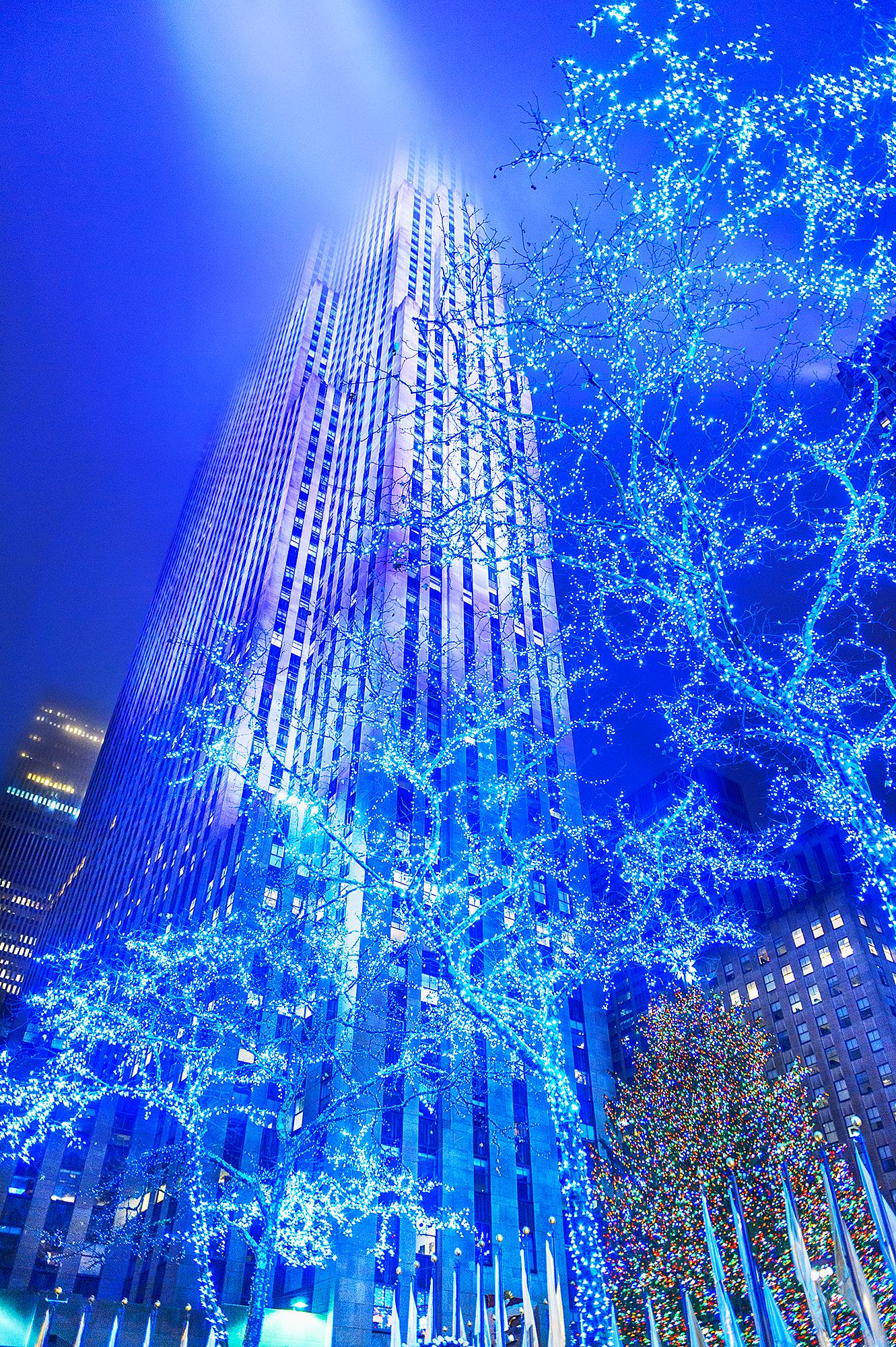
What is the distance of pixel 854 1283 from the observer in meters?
5.16

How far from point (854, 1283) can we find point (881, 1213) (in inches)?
18.6

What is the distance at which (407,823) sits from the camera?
34.3m

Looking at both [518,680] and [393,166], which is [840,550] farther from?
[393,166]

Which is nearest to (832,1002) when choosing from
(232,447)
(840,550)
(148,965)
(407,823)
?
(407,823)

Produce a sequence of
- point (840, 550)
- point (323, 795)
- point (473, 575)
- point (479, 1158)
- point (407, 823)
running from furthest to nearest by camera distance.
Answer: point (473, 575), point (323, 795), point (407, 823), point (479, 1158), point (840, 550)

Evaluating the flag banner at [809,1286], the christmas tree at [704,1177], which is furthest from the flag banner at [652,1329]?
the christmas tree at [704,1177]

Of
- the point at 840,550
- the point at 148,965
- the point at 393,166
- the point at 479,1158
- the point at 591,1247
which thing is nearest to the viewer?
the point at 840,550

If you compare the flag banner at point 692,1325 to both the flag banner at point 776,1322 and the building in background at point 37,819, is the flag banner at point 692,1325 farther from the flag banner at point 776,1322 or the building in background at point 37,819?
the building in background at point 37,819

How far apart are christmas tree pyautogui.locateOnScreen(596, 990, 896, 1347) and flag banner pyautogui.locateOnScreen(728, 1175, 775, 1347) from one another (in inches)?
590

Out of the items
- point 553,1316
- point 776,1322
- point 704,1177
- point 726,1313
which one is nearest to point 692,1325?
point 726,1313

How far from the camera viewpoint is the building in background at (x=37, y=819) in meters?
118

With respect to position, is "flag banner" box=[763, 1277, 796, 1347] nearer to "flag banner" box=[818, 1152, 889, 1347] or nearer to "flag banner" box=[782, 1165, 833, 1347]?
"flag banner" box=[782, 1165, 833, 1347]

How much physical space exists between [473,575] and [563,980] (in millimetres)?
23777

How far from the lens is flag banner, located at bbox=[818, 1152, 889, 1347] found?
197 inches
